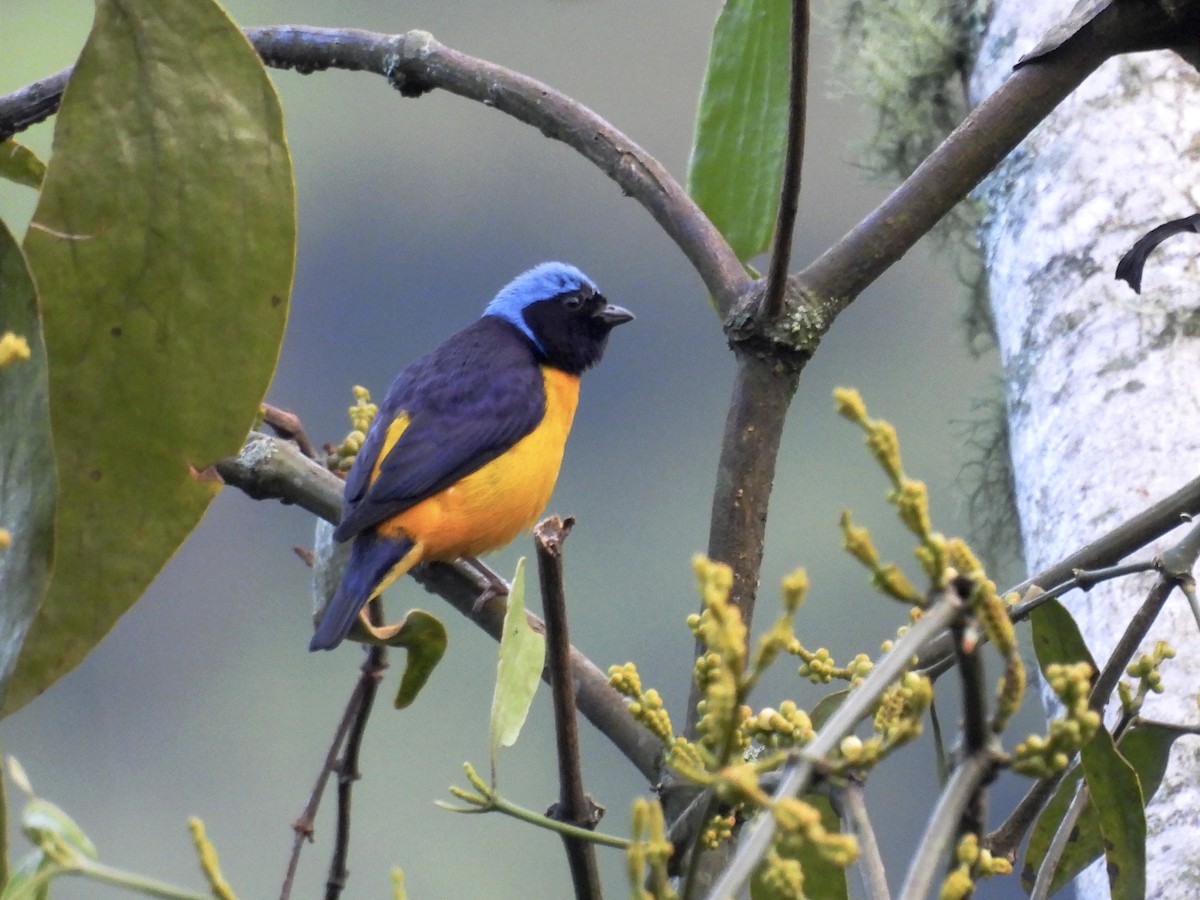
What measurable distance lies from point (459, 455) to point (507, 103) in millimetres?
874

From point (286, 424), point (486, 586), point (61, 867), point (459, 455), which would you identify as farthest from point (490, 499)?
point (61, 867)

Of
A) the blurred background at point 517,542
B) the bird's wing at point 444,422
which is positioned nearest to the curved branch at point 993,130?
the bird's wing at point 444,422

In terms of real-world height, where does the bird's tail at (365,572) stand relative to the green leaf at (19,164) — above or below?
below

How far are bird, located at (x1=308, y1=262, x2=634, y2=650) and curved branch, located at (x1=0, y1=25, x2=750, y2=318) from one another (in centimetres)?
56

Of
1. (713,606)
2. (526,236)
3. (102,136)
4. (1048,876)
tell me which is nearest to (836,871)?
Result: (1048,876)

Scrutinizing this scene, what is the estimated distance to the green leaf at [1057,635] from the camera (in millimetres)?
839

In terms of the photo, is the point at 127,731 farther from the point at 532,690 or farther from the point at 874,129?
the point at 532,690

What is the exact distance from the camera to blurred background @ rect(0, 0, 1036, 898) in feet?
12.1

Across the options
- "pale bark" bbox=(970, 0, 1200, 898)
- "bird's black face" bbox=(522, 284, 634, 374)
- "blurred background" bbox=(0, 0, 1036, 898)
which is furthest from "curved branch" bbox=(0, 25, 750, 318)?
"blurred background" bbox=(0, 0, 1036, 898)

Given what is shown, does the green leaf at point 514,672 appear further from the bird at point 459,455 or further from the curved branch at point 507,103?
the bird at point 459,455

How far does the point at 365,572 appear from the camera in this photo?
6.16 ft

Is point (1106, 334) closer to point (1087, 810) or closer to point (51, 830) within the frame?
point (1087, 810)

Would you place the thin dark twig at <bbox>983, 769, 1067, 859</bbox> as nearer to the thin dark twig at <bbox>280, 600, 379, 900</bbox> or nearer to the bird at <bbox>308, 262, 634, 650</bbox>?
the thin dark twig at <bbox>280, 600, 379, 900</bbox>

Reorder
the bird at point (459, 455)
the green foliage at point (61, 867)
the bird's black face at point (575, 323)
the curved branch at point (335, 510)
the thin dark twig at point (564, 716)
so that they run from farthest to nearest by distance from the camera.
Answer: the bird's black face at point (575, 323)
the bird at point (459, 455)
the curved branch at point (335, 510)
the thin dark twig at point (564, 716)
the green foliage at point (61, 867)
